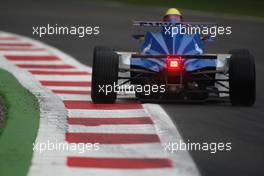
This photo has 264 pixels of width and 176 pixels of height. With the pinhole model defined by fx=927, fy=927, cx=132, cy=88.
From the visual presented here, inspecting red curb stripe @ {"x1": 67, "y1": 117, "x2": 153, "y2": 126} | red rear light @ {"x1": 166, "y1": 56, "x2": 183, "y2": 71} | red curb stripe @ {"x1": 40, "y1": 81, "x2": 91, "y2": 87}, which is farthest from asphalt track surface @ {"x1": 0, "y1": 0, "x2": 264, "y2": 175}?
red curb stripe @ {"x1": 40, "y1": 81, "x2": 91, "y2": 87}

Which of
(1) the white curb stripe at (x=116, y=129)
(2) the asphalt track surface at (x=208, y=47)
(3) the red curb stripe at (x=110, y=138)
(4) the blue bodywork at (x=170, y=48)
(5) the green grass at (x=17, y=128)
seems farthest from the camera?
(4) the blue bodywork at (x=170, y=48)

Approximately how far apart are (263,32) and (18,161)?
17.2m

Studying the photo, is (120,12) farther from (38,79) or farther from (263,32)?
(38,79)

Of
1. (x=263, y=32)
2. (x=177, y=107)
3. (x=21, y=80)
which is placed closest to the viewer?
(x=177, y=107)

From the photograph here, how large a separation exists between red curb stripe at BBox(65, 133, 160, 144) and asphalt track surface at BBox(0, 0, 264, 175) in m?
0.44

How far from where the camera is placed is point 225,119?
11547mm

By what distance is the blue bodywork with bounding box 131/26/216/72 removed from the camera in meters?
12.9

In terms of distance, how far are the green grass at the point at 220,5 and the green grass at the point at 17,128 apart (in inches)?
667

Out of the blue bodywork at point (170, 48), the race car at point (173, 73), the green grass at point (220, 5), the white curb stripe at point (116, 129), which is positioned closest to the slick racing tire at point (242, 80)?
the race car at point (173, 73)

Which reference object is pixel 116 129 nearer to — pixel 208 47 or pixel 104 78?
pixel 104 78

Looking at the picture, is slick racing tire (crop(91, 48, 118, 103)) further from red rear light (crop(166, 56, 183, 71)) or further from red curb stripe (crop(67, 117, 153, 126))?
red curb stripe (crop(67, 117, 153, 126))

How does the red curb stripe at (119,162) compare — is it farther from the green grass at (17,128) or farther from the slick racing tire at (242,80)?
the slick racing tire at (242,80)

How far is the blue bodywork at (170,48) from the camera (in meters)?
12.9

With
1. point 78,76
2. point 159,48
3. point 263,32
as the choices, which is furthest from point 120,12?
point 159,48
